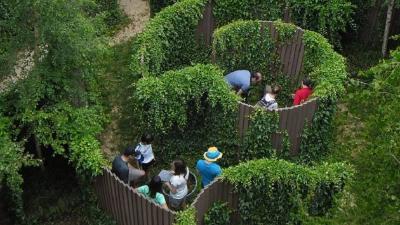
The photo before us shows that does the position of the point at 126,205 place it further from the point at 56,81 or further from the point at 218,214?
the point at 56,81

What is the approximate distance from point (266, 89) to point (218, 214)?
3516 mm

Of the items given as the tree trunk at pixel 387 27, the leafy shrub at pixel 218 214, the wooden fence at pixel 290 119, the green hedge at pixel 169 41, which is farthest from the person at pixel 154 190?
the tree trunk at pixel 387 27

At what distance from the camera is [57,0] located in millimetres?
9266

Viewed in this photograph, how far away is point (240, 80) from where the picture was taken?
1230 cm

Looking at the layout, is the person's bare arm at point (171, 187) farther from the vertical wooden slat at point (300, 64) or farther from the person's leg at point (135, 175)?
the vertical wooden slat at point (300, 64)

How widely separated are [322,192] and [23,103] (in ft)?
17.3

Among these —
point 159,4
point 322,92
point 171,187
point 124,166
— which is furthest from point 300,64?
point 124,166

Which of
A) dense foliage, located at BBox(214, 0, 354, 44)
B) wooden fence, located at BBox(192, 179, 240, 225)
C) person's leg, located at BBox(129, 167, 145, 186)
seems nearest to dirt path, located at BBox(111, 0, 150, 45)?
dense foliage, located at BBox(214, 0, 354, 44)

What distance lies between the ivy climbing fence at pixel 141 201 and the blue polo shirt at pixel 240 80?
10.7 ft

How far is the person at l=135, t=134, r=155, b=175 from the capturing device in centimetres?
1063

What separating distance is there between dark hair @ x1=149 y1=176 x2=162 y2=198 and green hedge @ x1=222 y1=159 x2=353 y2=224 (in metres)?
1.14

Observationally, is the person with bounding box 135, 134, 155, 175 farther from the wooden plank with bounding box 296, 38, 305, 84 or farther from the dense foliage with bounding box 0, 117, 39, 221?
the wooden plank with bounding box 296, 38, 305, 84

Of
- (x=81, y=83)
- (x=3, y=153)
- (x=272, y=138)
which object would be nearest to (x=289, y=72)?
(x=272, y=138)

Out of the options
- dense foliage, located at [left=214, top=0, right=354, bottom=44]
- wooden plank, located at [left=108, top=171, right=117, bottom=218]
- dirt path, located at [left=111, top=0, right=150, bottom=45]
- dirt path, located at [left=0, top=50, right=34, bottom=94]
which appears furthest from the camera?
dirt path, located at [left=111, top=0, right=150, bottom=45]
